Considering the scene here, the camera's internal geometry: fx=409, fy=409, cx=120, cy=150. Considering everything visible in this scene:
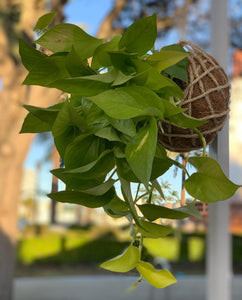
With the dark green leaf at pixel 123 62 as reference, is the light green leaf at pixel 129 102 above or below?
below

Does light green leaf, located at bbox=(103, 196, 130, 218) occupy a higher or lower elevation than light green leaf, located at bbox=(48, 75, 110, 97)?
lower

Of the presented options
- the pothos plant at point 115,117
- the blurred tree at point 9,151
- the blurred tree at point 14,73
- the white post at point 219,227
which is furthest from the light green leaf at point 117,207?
the blurred tree at point 9,151

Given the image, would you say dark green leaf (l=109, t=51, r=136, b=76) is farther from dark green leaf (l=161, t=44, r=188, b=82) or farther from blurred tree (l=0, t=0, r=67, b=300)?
blurred tree (l=0, t=0, r=67, b=300)

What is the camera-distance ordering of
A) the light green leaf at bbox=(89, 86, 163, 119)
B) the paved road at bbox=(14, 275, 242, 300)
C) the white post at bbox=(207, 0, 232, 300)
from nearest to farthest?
the light green leaf at bbox=(89, 86, 163, 119)
the white post at bbox=(207, 0, 232, 300)
the paved road at bbox=(14, 275, 242, 300)

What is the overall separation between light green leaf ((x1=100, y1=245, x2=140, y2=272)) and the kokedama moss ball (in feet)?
0.24

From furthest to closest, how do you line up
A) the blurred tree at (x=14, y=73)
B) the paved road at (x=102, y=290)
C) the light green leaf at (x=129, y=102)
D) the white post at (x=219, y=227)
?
the paved road at (x=102, y=290), the blurred tree at (x=14, y=73), the white post at (x=219, y=227), the light green leaf at (x=129, y=102)

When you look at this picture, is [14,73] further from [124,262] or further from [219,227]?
[124,262]

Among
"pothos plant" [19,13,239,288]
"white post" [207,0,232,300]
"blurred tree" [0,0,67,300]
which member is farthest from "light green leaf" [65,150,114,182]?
"blurred tree" [0,0,67,300]

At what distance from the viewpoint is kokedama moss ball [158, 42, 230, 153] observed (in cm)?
25

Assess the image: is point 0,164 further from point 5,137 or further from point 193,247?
point 193,247

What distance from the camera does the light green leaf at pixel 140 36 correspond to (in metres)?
0.19

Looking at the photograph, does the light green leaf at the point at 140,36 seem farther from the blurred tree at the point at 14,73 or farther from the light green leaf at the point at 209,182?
the blurred tree at the point at 14,73

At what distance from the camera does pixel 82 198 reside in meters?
0.20

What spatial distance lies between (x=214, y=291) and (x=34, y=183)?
7.96 ft
